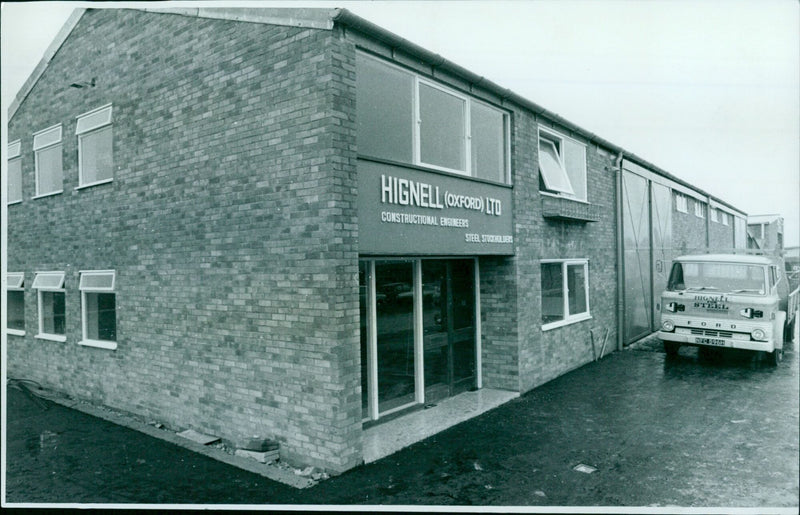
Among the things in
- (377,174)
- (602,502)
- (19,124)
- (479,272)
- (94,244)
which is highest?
(19,124)

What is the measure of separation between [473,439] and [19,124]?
9257 mm

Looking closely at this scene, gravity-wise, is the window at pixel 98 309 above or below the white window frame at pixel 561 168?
below

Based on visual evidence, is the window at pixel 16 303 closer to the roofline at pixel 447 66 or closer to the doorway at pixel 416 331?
the doorway at pixel 416 331

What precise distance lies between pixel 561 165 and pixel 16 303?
34.3ft

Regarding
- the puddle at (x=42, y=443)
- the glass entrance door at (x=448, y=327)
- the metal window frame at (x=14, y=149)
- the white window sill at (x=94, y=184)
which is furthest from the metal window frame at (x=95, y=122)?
the glass entrance door at (x=448, y=327)

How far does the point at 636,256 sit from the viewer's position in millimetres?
13125

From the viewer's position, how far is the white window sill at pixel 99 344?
8.04m

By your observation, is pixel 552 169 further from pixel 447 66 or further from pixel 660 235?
pixel 660 235

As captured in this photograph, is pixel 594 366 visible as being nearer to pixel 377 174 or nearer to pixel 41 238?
pixel 377 174

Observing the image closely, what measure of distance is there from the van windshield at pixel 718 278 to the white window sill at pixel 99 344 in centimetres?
994

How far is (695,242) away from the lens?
1413 centimetres

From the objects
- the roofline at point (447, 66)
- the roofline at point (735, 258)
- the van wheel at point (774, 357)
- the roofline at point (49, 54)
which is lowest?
the van wheel at point (774, 357)

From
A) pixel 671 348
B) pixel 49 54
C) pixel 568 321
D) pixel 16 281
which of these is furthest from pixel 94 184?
pixel 671 348

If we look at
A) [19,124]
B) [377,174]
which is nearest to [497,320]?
[377,174]
